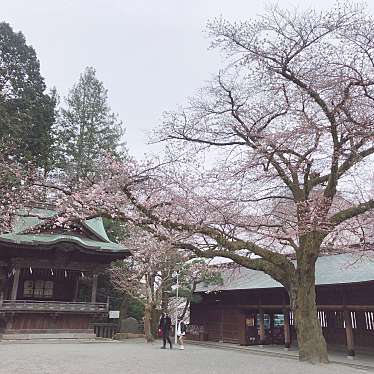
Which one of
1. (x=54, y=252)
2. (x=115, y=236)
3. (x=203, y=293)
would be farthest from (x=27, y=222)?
(x=203, y=293)

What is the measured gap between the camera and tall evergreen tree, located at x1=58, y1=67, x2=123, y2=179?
29.4 metres

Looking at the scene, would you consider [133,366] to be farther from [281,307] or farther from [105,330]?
[105,330]

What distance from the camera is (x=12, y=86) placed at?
22812mm

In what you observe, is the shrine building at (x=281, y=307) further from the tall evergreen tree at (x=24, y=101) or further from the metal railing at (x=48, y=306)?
the tall evergreen tree at (x=24, y=101)

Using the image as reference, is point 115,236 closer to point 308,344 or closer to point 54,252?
point 54,252

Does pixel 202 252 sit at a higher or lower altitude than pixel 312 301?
higher

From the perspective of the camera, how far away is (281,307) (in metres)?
16.5

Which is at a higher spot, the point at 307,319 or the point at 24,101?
the point at 24,101

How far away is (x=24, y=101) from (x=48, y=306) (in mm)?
12072

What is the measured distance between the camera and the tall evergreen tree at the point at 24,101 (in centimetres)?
2120

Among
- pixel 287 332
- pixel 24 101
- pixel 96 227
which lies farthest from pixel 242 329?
pixel 24 101

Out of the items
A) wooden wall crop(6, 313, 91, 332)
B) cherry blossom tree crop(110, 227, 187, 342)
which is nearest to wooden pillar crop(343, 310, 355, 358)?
cherry blossom tree crop(110, 227, 187, 342)

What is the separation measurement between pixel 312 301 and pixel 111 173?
638 centimetres

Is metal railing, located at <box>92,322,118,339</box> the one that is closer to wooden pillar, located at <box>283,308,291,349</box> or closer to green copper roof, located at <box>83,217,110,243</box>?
green copper roof, located at <box>83,217,110,243</box>
